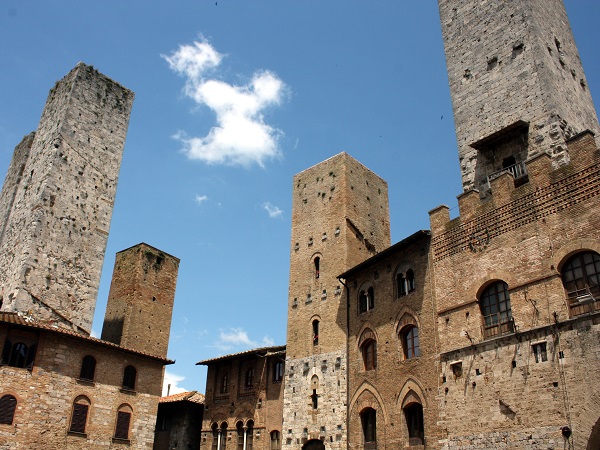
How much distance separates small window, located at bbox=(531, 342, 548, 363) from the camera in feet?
46.4

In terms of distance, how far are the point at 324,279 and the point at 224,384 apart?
8689mm

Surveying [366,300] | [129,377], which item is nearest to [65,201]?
[129,377]

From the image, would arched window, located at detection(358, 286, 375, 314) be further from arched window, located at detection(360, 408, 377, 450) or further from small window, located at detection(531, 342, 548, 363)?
small window, located at detection(531, 342, 548, 363)

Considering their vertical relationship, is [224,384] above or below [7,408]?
above

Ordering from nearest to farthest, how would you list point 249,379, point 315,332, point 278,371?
point 315,332 → point 278,371 → point 249,379

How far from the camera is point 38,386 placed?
834 inches

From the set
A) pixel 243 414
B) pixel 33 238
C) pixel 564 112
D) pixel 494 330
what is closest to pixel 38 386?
pixel 33 238

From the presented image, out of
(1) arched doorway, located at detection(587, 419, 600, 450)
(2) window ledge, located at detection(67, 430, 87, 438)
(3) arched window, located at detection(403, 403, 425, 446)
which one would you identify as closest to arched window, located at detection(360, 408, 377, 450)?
(3) arched window, located at detection(403, 403, 425, 446)

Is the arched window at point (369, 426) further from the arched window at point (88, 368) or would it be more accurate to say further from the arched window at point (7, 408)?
the arched window at point (7, 408)

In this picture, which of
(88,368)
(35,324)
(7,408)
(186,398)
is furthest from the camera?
(186,398)

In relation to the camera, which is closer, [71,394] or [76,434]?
[76,434]

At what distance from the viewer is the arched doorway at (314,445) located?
2147 centimetres

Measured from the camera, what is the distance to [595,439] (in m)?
12.7

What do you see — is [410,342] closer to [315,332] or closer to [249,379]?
[315,332]
